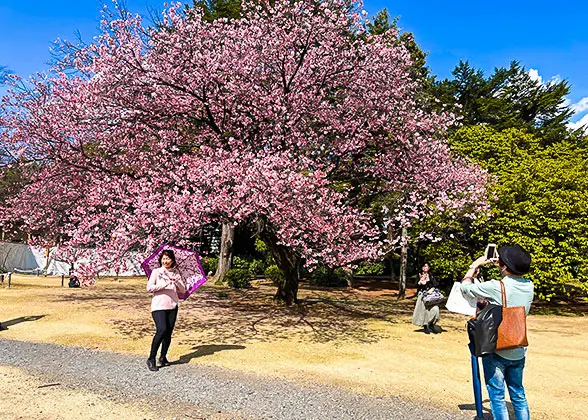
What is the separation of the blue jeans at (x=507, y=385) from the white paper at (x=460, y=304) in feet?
2.85

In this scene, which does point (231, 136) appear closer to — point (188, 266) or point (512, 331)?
point (188, 266)

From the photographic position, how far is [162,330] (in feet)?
21.0

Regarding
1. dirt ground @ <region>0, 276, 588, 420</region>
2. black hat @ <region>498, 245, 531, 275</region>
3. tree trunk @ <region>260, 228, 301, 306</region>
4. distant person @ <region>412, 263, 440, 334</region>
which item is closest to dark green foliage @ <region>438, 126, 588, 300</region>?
dirt ground @ <region>0, 276, 588, 420</region>

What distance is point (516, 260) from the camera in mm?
3883

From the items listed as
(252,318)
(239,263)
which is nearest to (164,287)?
(252,318)

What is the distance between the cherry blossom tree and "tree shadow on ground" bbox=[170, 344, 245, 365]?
2.10m

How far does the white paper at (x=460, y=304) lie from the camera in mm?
4746

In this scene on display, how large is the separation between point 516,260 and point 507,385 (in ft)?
3.61

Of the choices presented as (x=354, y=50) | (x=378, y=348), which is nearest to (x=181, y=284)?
(x=378, y=348)

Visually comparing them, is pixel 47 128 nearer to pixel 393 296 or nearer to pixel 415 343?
pixel 415 343

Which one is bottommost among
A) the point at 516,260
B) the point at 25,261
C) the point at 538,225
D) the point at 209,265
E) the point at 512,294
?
the point at 25,261

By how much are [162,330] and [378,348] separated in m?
4.39

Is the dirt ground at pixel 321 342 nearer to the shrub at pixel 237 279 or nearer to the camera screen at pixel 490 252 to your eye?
the camera screen at pixel 490 252

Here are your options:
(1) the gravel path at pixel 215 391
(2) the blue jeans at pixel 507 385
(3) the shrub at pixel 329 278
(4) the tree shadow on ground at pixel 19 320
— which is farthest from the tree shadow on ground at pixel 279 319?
(3) the shrub at pixel 329 278
